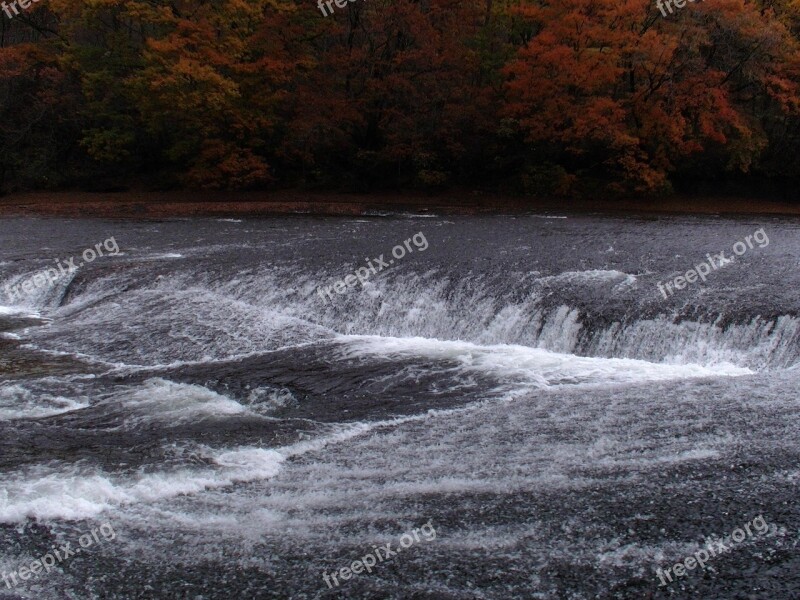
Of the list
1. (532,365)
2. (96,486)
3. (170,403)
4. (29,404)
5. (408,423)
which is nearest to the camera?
(96,486)

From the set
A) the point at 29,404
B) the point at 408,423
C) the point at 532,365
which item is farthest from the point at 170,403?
the point at 532,365

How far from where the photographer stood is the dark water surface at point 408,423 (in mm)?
5559

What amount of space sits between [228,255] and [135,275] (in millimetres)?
2518

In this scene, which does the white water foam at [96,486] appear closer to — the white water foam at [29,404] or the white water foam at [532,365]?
the white water foam at [29,404]

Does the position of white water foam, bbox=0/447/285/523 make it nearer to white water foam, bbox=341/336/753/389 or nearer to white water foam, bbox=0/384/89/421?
white water foam, bbox=0/384/89/421

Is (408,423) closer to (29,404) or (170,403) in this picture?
(170,403)

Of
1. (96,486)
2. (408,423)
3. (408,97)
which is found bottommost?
(408,423)

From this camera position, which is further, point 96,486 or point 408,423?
point 408,423

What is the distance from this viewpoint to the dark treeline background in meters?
28.6

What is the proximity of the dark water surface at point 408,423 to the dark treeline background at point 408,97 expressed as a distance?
13.2 meters

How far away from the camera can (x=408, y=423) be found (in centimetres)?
882

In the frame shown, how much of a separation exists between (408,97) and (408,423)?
80.4 ft

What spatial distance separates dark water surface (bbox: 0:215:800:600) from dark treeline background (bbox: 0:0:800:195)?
1322 centimetres

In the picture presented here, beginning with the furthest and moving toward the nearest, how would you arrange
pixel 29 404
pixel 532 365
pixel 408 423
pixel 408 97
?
pixel 408 97 < pixel 532 365 < pixel 29 404 < pixel 408 423
